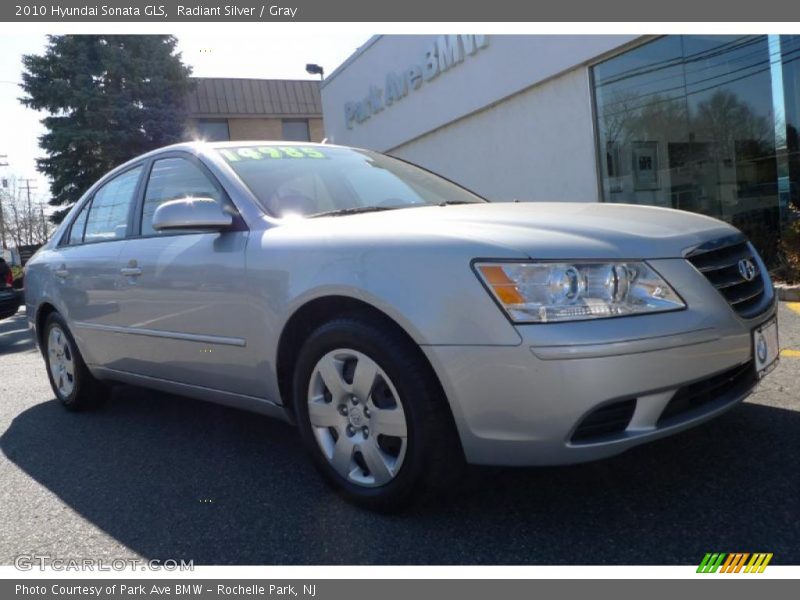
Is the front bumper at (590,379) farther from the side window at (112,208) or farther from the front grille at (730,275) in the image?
→ the side window at (112,208)

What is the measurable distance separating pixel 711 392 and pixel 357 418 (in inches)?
47.9

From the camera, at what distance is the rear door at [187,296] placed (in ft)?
9.53

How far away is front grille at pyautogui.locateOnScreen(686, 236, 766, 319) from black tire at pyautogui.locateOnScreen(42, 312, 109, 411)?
3631 mm

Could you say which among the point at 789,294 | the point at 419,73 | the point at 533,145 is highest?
the point at 419,73

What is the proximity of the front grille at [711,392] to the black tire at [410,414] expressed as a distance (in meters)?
0.68

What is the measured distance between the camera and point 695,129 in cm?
825

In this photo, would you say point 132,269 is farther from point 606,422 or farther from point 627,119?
point 627,119

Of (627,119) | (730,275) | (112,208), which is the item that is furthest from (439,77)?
(730,275)

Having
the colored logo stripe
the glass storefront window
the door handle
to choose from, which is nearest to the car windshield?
the door handle

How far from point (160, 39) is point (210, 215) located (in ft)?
73.0

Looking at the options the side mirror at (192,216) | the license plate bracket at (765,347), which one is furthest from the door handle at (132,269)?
the license plate bracket at (765,347)

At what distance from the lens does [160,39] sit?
Answer: 73.3 feet
